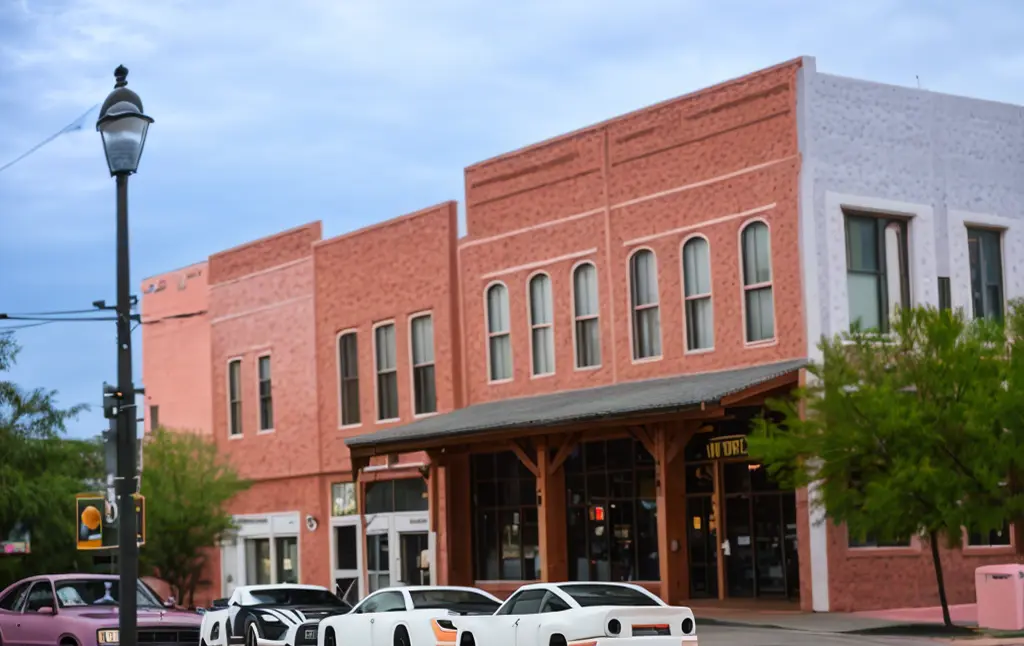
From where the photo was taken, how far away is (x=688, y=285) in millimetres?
31922

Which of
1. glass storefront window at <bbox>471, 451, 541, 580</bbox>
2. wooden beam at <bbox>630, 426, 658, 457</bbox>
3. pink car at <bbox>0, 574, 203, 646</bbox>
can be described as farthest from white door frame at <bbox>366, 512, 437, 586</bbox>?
pink car at <bbox>0, 574, 203, 646</bbox>

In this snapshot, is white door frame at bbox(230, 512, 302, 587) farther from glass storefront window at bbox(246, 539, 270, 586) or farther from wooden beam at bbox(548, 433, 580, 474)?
wooden beam at bbox(548, 433, 580, 474)

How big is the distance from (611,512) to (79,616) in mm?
14944

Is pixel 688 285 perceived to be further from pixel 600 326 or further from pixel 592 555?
pixel 592 555

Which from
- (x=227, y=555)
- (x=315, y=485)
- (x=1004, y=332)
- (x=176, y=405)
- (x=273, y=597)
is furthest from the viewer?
(x=176, y=405)

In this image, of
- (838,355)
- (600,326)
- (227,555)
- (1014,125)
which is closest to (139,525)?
(838,355)

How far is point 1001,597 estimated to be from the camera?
24.9m

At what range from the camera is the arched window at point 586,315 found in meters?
34.2

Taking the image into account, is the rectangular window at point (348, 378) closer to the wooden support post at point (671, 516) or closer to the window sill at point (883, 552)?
the wooden support post at point (671, 516)

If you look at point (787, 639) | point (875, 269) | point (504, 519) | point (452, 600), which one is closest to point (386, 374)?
point (504, 519)

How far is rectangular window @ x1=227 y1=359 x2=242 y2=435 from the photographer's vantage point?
4722 centimetres

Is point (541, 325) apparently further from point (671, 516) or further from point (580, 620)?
point (580, 620)

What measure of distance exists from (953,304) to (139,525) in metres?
18.7

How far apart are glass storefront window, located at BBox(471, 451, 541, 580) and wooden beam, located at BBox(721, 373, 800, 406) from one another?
29.6ft
